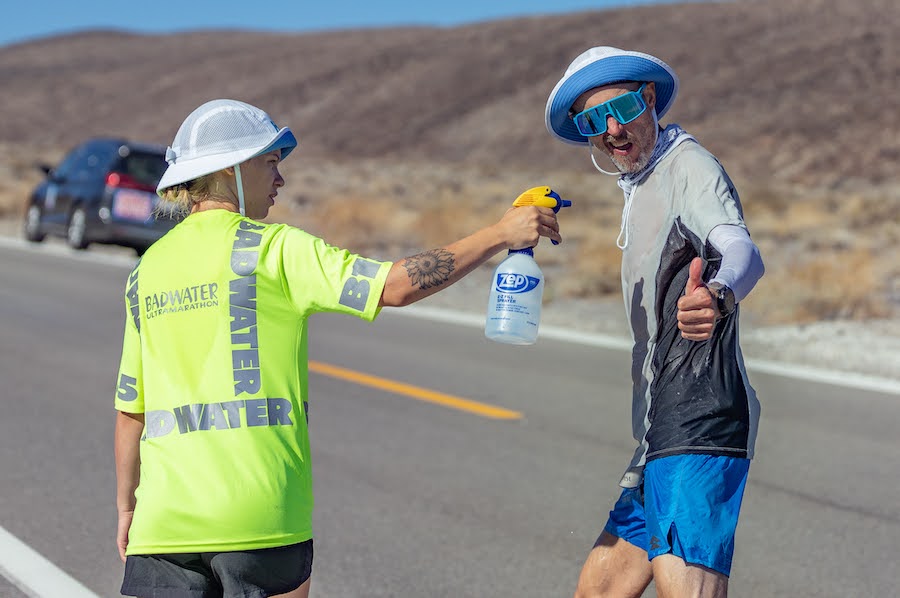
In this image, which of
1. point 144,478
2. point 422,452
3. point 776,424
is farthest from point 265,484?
point 776,424

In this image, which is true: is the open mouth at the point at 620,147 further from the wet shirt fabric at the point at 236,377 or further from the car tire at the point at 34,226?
the car tire at the point at 34,226

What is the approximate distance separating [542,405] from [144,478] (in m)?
6.25

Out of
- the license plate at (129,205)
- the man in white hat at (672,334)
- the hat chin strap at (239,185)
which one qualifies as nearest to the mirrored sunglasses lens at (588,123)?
the man in white hat at (672,334)

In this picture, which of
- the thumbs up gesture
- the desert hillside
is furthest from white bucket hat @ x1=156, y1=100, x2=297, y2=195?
the desert hillside

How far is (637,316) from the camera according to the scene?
11.8ft

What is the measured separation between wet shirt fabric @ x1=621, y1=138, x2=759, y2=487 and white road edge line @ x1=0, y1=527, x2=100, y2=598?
2561 mm

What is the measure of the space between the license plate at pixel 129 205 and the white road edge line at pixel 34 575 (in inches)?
559

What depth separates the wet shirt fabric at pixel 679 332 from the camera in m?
3.36

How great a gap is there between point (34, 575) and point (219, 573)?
2643mm

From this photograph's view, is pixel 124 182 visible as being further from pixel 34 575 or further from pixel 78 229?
pixel 34 575

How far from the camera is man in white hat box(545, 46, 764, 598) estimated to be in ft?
→ 10.6

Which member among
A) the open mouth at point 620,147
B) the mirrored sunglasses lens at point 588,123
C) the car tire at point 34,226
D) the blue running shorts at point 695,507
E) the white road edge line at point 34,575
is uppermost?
the mirrored sunglasses lens at point 588,123

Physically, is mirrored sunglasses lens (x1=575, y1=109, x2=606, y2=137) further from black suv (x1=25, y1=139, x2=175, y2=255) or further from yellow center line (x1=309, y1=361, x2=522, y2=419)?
black suv (x1=25, y1=139, x2=175, y2=255)

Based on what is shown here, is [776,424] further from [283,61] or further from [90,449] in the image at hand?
[283,61]
